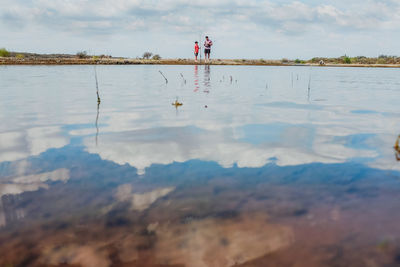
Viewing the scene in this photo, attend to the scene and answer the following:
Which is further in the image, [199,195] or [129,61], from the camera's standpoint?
[129,61]

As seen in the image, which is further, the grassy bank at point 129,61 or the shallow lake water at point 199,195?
the grassy bank at point 129,61

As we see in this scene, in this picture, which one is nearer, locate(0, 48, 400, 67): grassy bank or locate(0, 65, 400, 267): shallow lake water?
locate(0, 65, 400, 267): shallow lake water

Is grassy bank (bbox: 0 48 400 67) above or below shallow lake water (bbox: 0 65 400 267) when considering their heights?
above

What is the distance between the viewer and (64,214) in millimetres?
3283

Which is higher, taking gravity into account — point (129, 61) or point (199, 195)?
point (129, 61)

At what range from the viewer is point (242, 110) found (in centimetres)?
981

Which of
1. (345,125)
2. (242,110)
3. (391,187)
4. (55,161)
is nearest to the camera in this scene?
(391,187)

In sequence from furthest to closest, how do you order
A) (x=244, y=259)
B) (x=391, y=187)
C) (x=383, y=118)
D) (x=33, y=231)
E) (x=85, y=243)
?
(x=383, y=118)
(x=391, y=187)
(x=33, y=231)
(x=85, y=243)
(x=244, y=259)

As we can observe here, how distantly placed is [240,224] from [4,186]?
9.30 feet

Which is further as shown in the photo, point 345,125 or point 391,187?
point 345,125

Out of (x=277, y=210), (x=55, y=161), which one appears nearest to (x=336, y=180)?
(x=277, y=210)

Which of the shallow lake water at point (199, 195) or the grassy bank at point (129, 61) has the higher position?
the grassy bank at point (129, 61)

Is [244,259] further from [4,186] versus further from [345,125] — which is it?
[345,125]

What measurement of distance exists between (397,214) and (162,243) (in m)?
2.30
